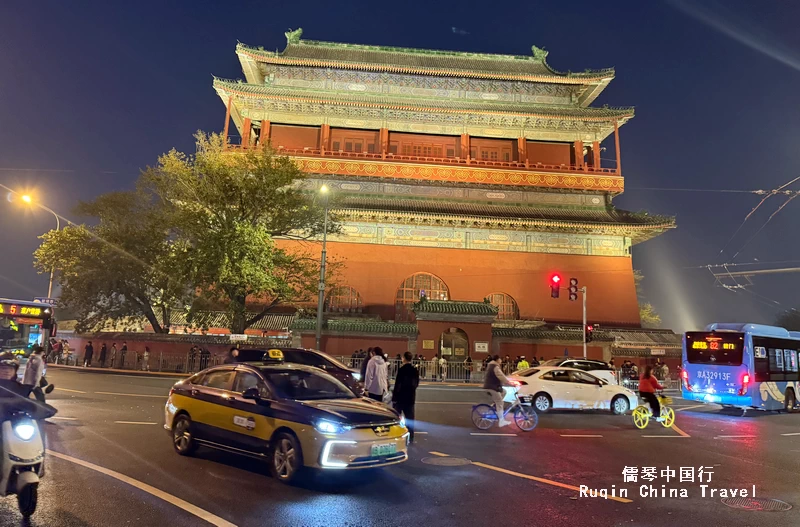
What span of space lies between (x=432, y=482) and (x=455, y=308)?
19.0 meters

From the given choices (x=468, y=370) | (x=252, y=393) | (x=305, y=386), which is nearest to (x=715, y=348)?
(x=468, y=370)

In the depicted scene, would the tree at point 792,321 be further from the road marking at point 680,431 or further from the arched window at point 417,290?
the road marking at point 680,431

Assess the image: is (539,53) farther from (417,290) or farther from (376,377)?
(376,377)

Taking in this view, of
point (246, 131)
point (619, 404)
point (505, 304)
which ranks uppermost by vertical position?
point (246, 131)

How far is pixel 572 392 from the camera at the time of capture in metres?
14.2

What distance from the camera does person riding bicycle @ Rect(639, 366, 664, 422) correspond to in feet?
38.2

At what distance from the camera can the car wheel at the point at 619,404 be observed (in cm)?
1423

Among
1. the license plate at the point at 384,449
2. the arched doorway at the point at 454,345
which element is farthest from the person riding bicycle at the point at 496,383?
the arched doorway at the point at 454,345

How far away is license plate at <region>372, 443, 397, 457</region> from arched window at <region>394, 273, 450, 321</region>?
24.8 meters

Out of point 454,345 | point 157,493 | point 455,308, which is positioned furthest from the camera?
point 454,345

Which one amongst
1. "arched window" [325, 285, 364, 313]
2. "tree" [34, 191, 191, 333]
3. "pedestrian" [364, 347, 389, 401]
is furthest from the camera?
"arched window" [325, 285, 364, 313]

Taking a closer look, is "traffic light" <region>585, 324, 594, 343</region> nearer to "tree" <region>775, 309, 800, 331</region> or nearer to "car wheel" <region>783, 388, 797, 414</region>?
"car wheel" <region>783, 388, 797, 414</region>

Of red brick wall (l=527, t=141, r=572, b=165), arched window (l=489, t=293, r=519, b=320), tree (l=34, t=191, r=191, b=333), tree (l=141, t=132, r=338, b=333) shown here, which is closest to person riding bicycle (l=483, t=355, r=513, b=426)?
tree (l=141, t=132, r=338, b=333)

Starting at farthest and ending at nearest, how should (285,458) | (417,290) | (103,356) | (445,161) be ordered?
(445,161), (417,290), (103,356), (285,458)
